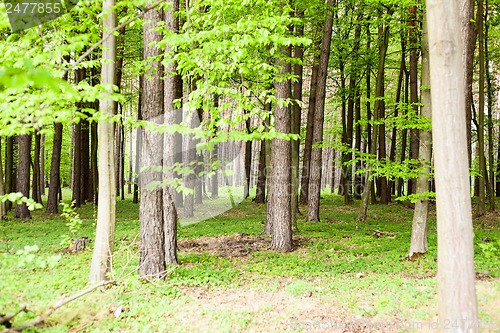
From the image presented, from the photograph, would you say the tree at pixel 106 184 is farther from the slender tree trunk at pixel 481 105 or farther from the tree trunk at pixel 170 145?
the slender tree trunk at pixel 481 105

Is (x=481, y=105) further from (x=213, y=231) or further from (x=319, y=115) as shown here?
(x=213, y=231)

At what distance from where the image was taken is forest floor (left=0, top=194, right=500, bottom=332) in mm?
5273

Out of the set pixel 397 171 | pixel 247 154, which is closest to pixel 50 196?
pixel 247 154

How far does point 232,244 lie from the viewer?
1045 cm

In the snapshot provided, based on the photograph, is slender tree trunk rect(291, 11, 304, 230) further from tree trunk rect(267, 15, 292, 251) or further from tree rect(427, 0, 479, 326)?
tree rect(427, 0, 479, 326)

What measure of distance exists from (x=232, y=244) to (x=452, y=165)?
24.4 feet

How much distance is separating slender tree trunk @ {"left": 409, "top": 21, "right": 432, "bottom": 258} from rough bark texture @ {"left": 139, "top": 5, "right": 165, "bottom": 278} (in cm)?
578

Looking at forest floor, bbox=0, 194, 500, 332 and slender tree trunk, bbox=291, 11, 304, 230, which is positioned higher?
slender tree trunk, bbox=291, 11, 304, 230

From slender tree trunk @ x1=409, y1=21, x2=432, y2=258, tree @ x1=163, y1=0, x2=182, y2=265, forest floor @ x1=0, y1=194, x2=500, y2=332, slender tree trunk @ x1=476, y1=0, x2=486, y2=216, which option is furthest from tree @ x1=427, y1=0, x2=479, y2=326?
slender tree trunk @ x1=476, y1=0, x2=486, y2=216

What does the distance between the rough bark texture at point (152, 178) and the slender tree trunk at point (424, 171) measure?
228 inches

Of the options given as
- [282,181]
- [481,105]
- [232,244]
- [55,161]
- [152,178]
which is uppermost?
[481,105]

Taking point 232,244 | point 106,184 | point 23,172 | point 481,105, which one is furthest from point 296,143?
point 23,172

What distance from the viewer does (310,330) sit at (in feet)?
17.0

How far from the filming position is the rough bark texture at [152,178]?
23.3 ft
